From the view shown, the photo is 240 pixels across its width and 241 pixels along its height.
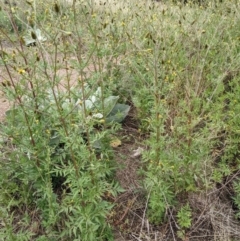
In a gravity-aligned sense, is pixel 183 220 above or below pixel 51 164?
below

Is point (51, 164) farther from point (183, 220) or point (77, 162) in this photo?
point (183, 220)

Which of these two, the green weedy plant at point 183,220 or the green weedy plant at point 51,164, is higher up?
the green weedy plant at point 51,164

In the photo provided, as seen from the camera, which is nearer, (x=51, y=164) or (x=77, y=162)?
(x=77, y=162)

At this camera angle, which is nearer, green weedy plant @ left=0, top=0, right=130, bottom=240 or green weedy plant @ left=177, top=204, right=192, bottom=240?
green weedy plant @ left=0, top=0, right=130, bottom=240

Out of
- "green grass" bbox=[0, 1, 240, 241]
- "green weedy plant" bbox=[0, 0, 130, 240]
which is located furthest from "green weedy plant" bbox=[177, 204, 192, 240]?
"green weedy plant" bbox=[0, 0, 130, 240]

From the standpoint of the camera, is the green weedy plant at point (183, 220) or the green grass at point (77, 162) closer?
the green grass at point (77, 162)

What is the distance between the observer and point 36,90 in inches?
78.5

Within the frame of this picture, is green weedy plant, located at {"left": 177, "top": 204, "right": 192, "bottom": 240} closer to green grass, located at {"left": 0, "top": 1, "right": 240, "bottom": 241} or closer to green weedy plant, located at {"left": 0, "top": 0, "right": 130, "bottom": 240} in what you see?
green grass, located at {"left": 0, "top": 1, "right": 240, "bottom": 241}

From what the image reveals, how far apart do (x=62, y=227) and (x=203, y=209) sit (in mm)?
975

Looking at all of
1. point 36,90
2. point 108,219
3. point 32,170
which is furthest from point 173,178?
point 36,90

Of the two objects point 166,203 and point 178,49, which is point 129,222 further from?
point 178,49

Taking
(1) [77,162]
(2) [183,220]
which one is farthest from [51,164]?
(2) [183,220]

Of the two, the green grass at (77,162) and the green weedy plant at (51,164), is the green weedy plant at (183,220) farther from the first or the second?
the green weedy plant at (51,164)

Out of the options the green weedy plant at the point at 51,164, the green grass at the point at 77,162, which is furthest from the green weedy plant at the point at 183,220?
the green weedy plant at the point at 51,164
